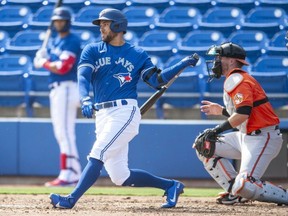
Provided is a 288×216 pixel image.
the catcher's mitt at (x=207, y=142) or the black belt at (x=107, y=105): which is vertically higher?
the black belt at (x=107, y=105)

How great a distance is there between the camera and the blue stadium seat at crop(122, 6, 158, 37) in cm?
1098

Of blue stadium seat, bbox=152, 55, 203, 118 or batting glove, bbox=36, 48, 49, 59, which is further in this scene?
blue stadium seat, bbox=152, 55, 203, 118

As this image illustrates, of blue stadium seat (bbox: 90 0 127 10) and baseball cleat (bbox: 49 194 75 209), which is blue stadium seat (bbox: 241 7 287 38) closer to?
blue stadium seat (bbox: 90 0 127 10)

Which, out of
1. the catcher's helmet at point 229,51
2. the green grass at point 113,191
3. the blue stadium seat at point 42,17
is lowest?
the green grass at point 113,191

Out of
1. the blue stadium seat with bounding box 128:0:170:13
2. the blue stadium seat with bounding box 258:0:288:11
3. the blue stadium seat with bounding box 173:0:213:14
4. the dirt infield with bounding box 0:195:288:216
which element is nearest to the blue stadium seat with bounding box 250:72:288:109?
the blue stadium seat with bounding box 258:0:288:11

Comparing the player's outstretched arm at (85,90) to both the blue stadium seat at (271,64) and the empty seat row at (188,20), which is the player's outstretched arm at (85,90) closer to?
the blue stadium seat at (271,64)

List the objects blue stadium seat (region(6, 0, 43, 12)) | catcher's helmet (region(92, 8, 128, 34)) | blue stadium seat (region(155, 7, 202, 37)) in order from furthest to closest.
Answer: blue stadium seat (region(6, 0, 43, 12)), blue stadium seat (region(155, 7, 202, 37)), catcher's helmet (region(92, 8, 128, 34))

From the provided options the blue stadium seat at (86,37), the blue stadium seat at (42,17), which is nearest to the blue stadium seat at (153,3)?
the blue stadium seat at (86,37)

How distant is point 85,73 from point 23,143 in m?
3.68

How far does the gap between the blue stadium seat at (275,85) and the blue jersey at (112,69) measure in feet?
11.9

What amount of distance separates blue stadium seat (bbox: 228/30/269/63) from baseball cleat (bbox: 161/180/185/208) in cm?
433

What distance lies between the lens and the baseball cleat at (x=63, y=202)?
601cm

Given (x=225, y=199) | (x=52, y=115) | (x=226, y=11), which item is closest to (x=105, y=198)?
(x=225, y=199)

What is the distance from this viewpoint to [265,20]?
1102cm
